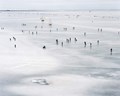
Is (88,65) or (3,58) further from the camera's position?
(3,58)

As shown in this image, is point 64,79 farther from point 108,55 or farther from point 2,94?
point 108,55

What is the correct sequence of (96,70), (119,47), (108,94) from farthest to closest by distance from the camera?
(119,47) → (96,70) → (108,94)

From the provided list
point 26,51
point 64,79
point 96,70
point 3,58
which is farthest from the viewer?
point 26,51

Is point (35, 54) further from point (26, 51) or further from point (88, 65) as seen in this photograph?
point (88, 65)

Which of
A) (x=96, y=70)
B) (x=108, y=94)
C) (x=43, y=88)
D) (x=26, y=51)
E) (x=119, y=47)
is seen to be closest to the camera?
(x=108, y=94)

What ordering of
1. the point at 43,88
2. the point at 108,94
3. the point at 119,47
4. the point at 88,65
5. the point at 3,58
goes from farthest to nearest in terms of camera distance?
the point at 119,47 < the point at 3,58 < the point at 88,65 < the point at 43,88 < the point at 108,94

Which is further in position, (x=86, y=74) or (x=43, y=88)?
(x=86, y=74)

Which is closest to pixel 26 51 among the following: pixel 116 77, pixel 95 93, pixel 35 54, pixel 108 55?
pixel 35 54

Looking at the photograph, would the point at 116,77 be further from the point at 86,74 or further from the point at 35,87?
the point at 35,87

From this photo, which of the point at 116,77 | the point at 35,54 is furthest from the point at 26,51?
the point at 116,77
